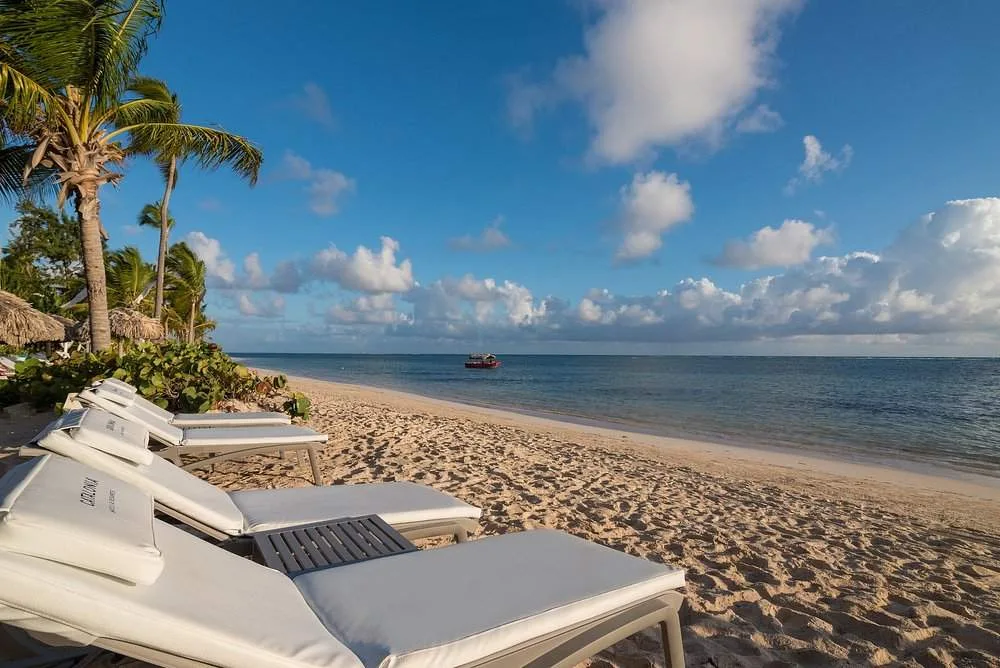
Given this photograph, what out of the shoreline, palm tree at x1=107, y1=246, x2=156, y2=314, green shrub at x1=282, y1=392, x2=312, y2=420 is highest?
palm tree at x1=107, y1=246, x2=156, y2=314

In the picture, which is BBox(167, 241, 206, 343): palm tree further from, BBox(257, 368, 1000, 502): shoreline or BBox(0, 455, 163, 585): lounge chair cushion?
BBox(0, 455, 163, 585): lounge chair cushion

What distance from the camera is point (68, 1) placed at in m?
6.44

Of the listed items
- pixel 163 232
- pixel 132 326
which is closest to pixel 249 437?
pixel 163 232

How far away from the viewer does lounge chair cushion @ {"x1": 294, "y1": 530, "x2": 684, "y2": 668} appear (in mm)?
1317

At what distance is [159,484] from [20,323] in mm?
13549

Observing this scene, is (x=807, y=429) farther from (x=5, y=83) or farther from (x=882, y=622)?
(x=5, y=83)

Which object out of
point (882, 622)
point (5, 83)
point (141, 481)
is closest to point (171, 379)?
point (5, 83)

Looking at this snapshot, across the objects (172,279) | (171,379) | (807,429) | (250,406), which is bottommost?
(807,429)

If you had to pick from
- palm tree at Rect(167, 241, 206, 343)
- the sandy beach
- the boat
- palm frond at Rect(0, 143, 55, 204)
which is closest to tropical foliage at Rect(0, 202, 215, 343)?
palm tree at Rect(167, 241, 206, 343)

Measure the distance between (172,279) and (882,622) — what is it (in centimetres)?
2625

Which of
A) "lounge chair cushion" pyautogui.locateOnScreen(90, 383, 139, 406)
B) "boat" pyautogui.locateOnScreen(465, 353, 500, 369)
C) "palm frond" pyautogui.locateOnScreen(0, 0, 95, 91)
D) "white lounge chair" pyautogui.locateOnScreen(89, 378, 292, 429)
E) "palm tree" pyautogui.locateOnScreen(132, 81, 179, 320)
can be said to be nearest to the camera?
"lounge chair cushion" pyautogui.locateOnScreen(90, 383, 139, 406)

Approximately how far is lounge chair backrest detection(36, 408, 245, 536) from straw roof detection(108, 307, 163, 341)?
1454 cm

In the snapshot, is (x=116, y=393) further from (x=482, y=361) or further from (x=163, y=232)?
(x=482, y=361)

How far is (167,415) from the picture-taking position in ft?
15.0
